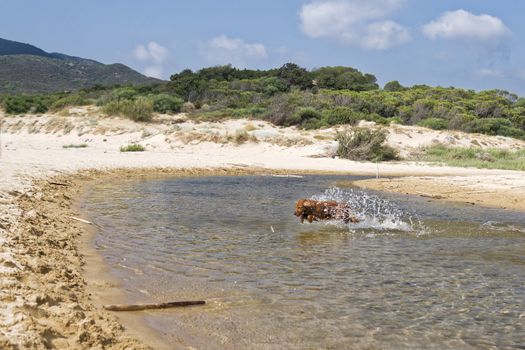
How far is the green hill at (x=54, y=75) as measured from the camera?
7900cm

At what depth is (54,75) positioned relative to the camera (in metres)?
91.4

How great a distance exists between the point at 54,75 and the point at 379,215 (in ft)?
294

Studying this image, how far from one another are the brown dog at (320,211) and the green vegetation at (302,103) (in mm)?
22231

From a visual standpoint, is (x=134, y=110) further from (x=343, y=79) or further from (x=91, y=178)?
(x=343, y=79)

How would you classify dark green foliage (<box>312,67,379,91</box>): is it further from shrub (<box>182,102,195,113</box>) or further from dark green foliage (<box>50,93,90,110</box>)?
dark green foliage (<box>50,93,90,110</box>)

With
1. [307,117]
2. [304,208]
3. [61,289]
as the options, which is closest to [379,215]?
[304,208]

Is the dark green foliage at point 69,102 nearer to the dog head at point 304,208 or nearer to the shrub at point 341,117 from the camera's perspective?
the shrub at point 341,117

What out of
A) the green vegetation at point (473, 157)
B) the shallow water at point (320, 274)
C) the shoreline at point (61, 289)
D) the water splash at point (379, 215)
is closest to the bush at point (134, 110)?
the green vegetation at point (473, 157)

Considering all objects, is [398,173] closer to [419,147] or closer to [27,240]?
[419,147]

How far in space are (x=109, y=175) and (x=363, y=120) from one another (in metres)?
18.8

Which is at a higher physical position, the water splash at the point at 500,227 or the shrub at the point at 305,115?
the shrub at the point at 305,115

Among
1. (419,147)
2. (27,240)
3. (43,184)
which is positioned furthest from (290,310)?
(419,147)

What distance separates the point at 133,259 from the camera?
22.9 ft

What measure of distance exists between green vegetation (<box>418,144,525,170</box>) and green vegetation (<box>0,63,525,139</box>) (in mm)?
5803
